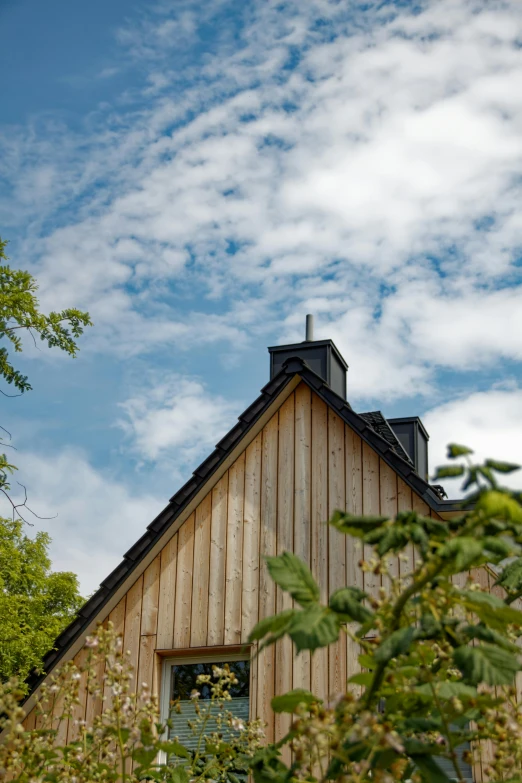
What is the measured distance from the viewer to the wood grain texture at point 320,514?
7.68m

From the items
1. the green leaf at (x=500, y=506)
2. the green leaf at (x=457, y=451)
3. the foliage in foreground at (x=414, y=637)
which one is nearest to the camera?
the green leaf at (x=500, y=506)

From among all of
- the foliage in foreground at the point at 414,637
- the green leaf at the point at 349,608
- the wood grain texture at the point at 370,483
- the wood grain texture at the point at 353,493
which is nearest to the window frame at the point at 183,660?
the wood grain texture at the point at 353,493

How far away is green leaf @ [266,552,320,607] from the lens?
2.55 metres

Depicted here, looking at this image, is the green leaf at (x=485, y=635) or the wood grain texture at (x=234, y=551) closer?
the green leaf at (x=485, y=635)

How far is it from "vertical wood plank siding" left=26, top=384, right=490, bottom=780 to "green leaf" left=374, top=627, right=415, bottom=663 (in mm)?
5390

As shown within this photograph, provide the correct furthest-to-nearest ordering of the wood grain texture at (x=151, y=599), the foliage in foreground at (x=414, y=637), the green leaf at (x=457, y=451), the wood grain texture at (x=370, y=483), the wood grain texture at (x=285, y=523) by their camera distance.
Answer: the wood grain texture at (x=151, y=599), the wood grain texture at (x=370, y=483), the wood grain texture at (x=285, y=523), the green leaf at (x=457, y=451), the foliage in foreground at (x=414, y=637)

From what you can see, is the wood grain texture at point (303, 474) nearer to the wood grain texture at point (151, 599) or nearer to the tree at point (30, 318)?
the wood grain texture at point (151, 599)

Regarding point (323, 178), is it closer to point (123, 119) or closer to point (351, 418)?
point (123, 119)

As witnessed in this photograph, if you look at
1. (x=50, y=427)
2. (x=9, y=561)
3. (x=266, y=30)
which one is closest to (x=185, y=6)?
(x=266, y=30)

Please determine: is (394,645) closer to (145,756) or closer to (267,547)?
(145,756)

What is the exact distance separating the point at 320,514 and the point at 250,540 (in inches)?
27.4

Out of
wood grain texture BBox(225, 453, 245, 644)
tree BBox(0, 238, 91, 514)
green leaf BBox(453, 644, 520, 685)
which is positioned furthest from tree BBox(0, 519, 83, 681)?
green leaf BBox(453, 644, 520, 685)

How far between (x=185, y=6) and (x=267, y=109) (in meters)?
1.09

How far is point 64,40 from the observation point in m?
8.16
